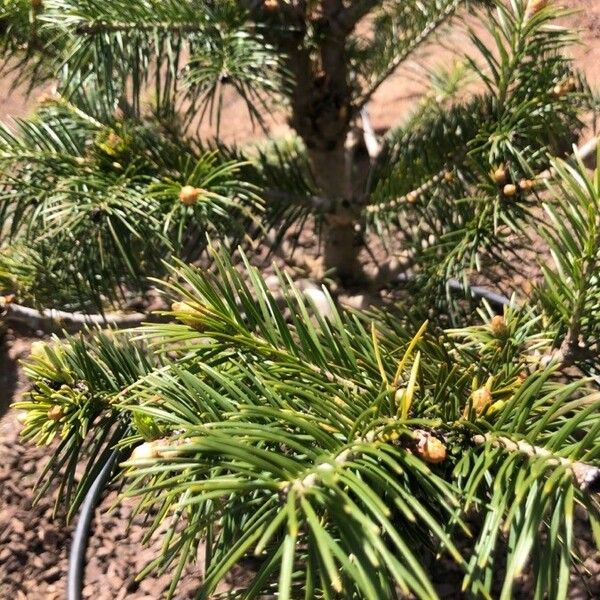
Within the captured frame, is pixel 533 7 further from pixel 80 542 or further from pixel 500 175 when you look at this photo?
pixel 80 542

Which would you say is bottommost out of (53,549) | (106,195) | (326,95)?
(53,549)

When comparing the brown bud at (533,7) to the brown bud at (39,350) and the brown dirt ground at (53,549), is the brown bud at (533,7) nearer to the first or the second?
the brown dirt ground at (53,549)

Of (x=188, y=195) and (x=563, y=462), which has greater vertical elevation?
(x=188, y=195)

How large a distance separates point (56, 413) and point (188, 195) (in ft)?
0.68

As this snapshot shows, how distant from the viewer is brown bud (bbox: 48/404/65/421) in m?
0.44

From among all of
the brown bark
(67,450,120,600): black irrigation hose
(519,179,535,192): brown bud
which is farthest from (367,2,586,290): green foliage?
(67,450,120,600): black irrigation hose

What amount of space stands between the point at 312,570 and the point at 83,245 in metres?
0.39

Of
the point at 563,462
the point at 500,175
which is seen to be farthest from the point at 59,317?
the point at 563,462

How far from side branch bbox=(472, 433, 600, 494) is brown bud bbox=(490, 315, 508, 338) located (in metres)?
0.13

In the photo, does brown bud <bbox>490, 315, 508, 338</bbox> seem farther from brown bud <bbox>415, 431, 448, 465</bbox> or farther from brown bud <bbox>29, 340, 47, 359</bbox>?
brown bud <bbox>29, 340, 47, 359</bbox>

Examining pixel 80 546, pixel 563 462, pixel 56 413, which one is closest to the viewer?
pixel 563 462

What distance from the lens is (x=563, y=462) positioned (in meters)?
0.30

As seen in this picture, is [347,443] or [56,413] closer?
[347,443]

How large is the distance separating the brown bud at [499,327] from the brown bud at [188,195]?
0.26 meters
